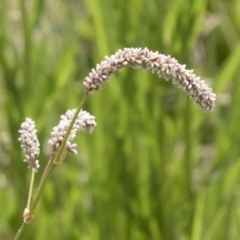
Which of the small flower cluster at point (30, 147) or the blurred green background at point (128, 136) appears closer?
the small flower cluster at point (30, 147)

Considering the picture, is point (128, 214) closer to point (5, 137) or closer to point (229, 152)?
point (229, 152)

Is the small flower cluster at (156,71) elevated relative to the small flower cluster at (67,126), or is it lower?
elevated

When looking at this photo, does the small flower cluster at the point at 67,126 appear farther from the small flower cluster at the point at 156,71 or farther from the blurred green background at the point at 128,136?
the blurred green background at the point at 128,136

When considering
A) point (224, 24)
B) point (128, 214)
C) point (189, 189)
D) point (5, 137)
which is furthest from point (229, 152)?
point (224, 24)

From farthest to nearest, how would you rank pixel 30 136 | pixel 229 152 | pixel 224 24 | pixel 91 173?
pixel 224 24
pixel 91 173
pixel 229 152
pixel 30 136

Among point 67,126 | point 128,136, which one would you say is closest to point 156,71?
point 67,126

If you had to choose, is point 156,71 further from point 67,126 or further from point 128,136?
point 128,136

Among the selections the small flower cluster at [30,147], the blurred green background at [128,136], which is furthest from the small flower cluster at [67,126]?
the blurred green background at [128,136]

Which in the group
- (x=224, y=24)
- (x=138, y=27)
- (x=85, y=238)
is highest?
(x=224, y=24)
